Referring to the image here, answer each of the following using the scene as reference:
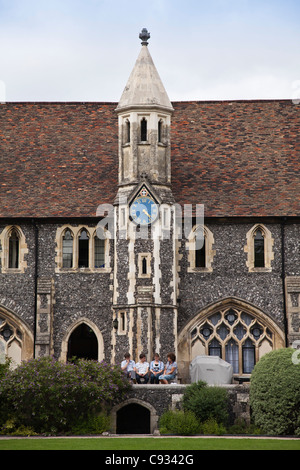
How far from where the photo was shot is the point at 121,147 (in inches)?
1252

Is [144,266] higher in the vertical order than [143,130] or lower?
lower

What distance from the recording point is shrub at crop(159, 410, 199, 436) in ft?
79.0

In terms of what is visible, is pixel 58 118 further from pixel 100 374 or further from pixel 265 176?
pixel 100 374

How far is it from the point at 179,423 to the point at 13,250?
10.4m

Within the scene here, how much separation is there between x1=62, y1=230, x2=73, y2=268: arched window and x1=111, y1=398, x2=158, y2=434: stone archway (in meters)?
7.02

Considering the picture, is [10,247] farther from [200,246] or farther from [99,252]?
[200,246]

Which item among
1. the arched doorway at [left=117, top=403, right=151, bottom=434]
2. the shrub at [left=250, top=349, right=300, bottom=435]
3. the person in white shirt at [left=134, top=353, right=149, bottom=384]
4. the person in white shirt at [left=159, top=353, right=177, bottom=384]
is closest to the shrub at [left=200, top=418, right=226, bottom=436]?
the shrub at [left=250, top=349, right=300, bottom=435]

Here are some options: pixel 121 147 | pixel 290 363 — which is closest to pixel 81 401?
pixel 290 363

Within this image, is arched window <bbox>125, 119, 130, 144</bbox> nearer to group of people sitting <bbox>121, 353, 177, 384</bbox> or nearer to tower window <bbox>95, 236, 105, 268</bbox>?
tower window <bbox>95, 236, 105, 268</bbox>

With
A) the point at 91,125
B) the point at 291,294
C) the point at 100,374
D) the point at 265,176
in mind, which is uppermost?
the point at 91,125

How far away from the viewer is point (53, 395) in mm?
24984

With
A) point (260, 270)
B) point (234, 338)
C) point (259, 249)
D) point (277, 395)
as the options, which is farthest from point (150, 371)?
point (259, 249)
